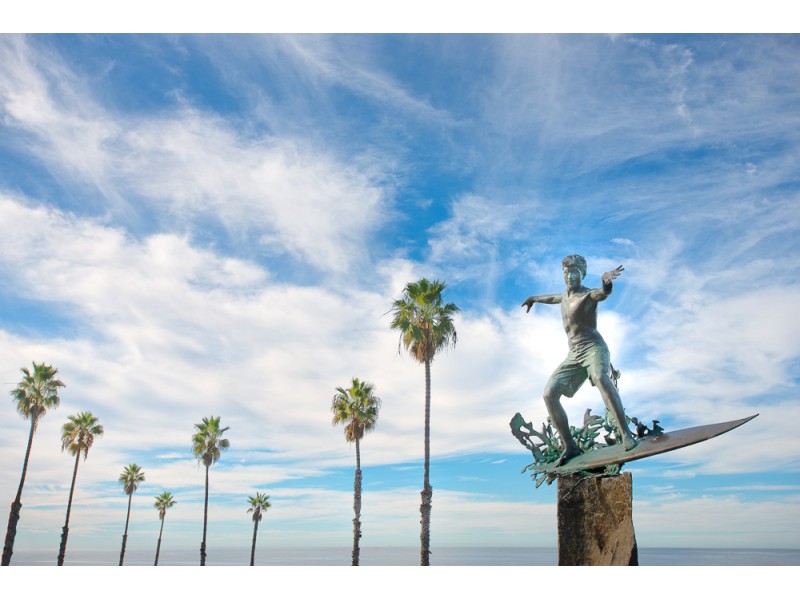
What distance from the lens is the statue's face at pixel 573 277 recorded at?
881 cm

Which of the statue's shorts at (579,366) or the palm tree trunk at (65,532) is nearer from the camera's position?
the statue's shorts at (579,366)

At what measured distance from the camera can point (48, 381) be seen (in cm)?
3055

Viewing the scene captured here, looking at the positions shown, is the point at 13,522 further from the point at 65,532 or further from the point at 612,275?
the point at 612,275

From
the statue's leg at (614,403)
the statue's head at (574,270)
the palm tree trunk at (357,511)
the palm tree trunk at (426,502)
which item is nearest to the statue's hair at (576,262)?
the statue's head at (574,270)

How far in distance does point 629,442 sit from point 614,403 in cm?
53

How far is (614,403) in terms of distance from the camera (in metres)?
8.11

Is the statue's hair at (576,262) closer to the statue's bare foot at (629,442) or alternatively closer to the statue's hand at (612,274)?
the statue's hand at (612,274)

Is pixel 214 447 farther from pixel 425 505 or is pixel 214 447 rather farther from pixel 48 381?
pixel 425 505

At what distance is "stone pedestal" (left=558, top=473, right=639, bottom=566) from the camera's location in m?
7.43

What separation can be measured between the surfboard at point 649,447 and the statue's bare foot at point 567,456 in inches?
5.6

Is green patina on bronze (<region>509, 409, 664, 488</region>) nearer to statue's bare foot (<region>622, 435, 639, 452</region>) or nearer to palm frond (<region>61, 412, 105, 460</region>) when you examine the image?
statue's bare foot (<region>622, 435, 639, 452</region>)

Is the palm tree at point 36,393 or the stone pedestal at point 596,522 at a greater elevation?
the palm tree at point 36,393

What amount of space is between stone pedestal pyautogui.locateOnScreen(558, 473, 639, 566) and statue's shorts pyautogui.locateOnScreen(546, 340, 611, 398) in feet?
4.21

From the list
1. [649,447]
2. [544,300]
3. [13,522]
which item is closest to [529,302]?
[544,300]
